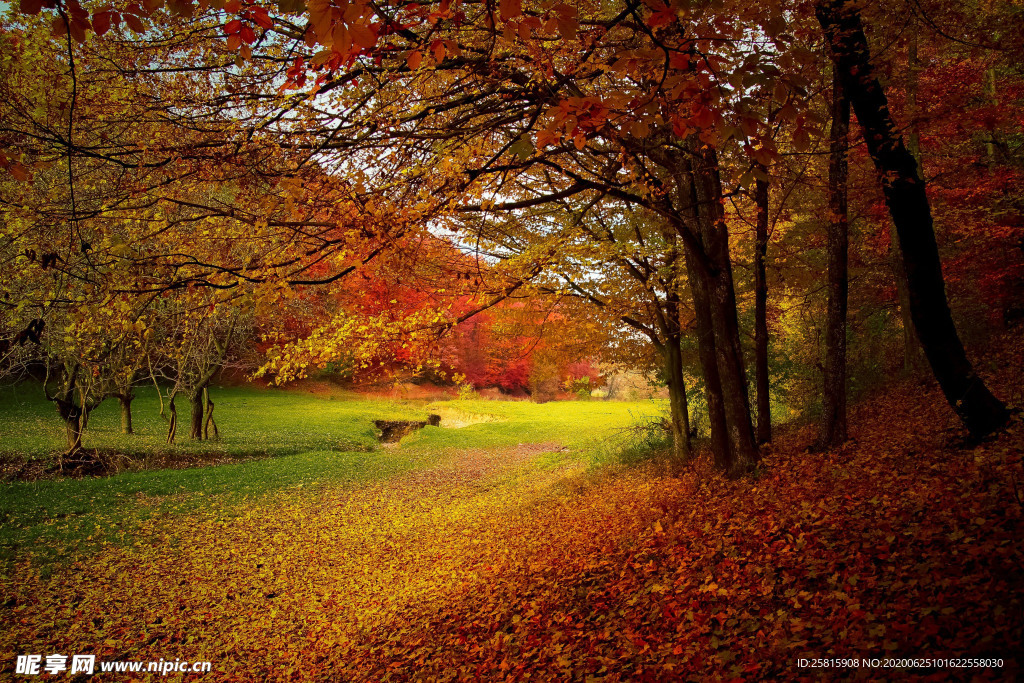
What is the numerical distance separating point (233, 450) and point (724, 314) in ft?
54.9

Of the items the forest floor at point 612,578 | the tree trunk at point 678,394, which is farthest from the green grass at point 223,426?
the tree trunk at point 678,394

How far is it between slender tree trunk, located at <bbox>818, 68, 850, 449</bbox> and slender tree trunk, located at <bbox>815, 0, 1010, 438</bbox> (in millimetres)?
1199

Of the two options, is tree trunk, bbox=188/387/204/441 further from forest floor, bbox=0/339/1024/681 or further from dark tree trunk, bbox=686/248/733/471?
dark tree trunk, bbox=686/248/733/471

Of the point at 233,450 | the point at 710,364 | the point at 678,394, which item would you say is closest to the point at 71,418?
the point at 233,450

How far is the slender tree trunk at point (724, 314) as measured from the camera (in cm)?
808

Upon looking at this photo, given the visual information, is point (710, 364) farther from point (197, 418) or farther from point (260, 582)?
point (197, 418)

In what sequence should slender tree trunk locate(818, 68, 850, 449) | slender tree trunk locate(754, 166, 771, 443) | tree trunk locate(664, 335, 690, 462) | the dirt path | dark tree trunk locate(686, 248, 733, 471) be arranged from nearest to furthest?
the dirt path
slender tree trunk locate(818, 68, 850, 449)
dark tree trunk locate(686, 248, 733, 471)
slender tree trunk locate(754, 166, 771, 443)
tree trunk locate(664, 335, 690, 462)

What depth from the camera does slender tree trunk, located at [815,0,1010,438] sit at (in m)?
5.98

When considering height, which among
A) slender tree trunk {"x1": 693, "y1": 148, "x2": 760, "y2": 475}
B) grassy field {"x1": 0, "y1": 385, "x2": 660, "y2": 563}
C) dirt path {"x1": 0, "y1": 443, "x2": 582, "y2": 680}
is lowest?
dirt path {"x1": 0, "y1": 443, "x2": 582, "y2": 680}

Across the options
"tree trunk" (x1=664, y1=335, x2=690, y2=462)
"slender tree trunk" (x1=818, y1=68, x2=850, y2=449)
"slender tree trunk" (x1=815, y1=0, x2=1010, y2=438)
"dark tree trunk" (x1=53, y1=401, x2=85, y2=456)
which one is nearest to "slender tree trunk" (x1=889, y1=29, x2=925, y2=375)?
"slender tree trunk" (x1=818, y1=68, x2=850, y2=449)

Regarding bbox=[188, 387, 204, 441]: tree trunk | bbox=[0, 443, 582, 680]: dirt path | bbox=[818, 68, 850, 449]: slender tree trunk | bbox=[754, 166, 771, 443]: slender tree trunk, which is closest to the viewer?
bbox=[0, 443, 582, 680]: dirt path

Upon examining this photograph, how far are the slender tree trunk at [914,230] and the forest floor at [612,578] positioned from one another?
1.87 feet

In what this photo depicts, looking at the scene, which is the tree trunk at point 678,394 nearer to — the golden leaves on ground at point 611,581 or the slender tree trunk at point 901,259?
the golden leaves on ground at point 611,581

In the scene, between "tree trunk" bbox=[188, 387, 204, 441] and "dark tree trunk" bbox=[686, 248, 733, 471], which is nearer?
"dark tree trunk" bbox=[686, 248, 733, 471]
